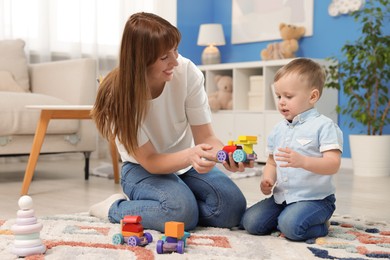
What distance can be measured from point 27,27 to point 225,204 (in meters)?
2.70

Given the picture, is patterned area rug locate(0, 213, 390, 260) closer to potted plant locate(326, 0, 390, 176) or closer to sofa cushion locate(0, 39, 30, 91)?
potted plant locate(326, 0, 390, 176)

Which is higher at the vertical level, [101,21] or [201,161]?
[101,21]

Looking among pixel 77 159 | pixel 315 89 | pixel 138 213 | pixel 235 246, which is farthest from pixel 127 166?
pixel 77 159

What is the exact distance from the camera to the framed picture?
13.0 ft

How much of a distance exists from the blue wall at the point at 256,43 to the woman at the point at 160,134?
2189 millimetres

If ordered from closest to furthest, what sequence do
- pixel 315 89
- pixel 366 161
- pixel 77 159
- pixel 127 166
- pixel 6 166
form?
pixel 315 89, pixel 127 166, pixel 366 161, pixel 6 166, pixel 77 159

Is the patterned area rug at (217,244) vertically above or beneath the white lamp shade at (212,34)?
beneath

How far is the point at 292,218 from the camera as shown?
4.66 ft

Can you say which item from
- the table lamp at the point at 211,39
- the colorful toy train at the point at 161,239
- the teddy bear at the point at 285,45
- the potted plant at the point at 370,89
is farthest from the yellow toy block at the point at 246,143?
the table lamp at the point at 211,39

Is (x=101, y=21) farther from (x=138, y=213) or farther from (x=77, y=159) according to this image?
(x=138, y=213)

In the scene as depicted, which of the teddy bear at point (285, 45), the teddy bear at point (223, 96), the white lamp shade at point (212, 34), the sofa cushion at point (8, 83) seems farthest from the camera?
the white lamp shade at point (212, 34)

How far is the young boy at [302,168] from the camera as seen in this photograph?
1.42m

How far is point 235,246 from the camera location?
1.35 meters

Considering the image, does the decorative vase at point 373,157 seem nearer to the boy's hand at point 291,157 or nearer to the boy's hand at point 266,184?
the boy's hand at point 266,184
